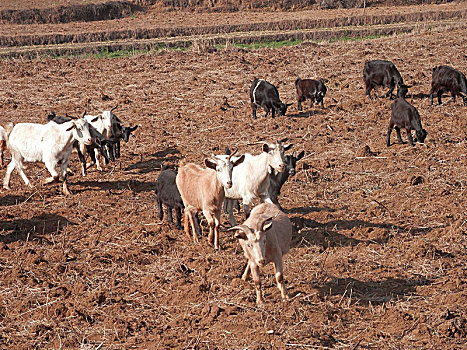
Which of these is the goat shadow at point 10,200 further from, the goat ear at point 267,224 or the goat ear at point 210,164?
the goat ear at point 267,224

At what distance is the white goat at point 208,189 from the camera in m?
9.38

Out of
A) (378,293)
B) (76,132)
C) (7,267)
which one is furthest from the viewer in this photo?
(76,132)

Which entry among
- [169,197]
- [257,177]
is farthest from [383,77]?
[169,197]

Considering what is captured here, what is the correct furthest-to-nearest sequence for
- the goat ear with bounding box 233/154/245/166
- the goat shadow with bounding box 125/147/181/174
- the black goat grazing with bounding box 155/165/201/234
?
the goat shadow with bounding box 125/147/181/174 → the black goat grazing with bounding box 155/165/201/234 → the goat ear with bounding box 233/154/245/166

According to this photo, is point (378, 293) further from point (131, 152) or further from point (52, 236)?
point (131, 152)

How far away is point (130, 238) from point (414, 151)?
22.9 ft

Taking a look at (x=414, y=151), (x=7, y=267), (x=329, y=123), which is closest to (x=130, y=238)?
(x=7, y=267)

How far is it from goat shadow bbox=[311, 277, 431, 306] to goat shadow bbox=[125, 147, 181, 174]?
6.84 m

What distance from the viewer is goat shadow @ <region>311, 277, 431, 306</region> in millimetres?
7707

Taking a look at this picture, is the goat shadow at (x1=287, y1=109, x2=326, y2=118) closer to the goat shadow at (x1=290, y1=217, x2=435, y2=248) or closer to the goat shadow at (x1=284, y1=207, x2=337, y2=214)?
the goat shadow at (x1=284, y1=207, x2=337, y2=214)

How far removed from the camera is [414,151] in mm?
13688

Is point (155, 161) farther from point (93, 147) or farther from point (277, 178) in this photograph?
point (277, 178)

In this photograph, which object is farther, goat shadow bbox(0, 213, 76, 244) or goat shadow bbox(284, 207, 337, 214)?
goat shadow bbox(284, 207, 337, 214)

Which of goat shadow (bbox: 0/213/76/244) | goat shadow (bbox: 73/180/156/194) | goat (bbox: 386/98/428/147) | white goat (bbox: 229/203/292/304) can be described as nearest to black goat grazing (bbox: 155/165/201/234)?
goat shadow (bbox: 0/213/76/244)
